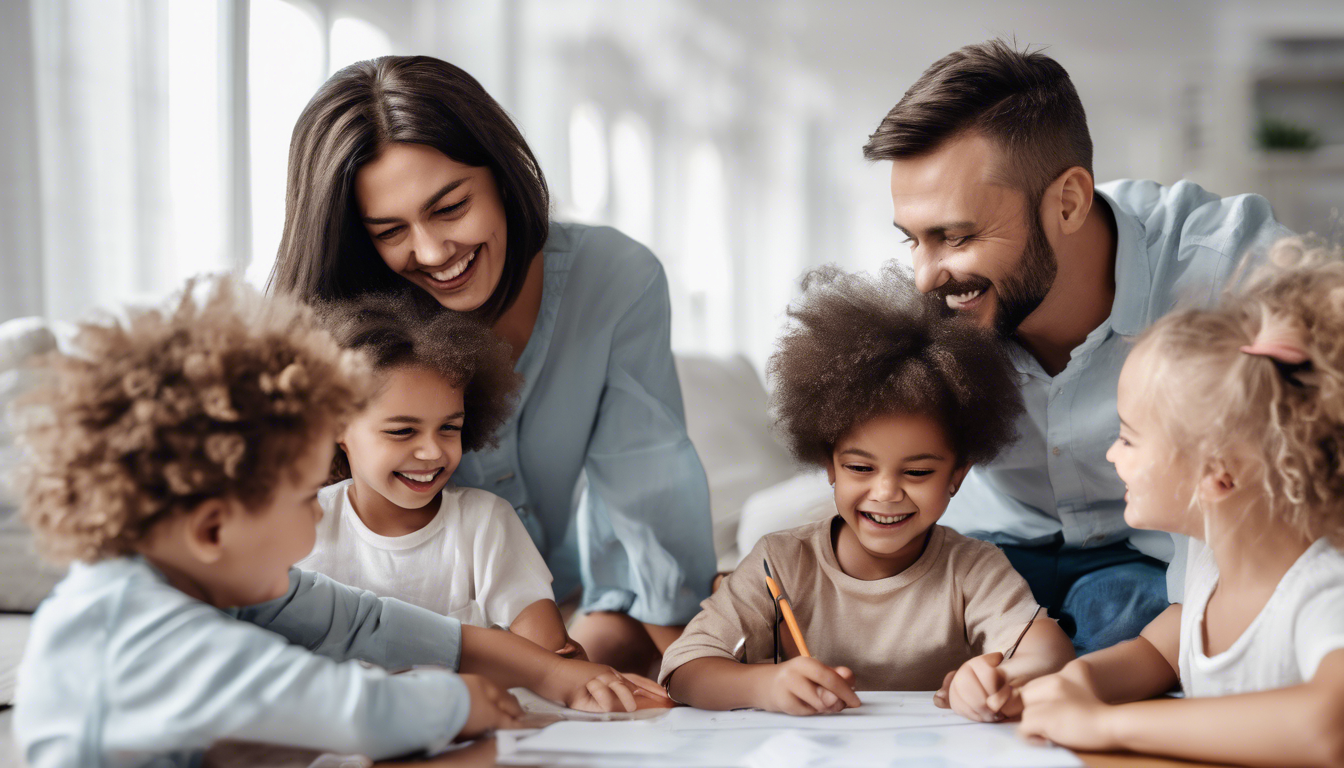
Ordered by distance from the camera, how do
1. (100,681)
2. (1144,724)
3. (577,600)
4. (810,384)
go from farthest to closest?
(577,600) → (810,384) → (1144,724) → (100,681)

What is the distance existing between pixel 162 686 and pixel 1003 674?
725 millimetres

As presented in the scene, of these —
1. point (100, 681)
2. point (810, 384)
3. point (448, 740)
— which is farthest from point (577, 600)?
point (100, 681)

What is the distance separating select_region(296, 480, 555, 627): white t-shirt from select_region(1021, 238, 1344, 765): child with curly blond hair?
0.64m

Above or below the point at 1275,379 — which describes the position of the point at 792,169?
above

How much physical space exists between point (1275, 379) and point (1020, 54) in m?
0.70

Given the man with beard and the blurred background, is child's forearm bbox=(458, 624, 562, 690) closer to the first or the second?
the man with beard

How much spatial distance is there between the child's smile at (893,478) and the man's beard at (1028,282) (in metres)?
0.25

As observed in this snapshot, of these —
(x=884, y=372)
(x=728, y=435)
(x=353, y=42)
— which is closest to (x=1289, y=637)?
(x=884, y=372)

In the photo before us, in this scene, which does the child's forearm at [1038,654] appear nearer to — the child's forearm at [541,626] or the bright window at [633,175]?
the child's forearm at [541,626]

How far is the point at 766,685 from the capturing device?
98 cm

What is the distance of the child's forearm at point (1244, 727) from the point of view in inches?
28.3

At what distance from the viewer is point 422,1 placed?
2.90m

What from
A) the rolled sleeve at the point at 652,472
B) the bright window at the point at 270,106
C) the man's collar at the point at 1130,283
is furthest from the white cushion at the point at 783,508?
the bright window at the point at 270,106

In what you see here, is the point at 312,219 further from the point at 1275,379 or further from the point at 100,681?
the point at 1275,379
